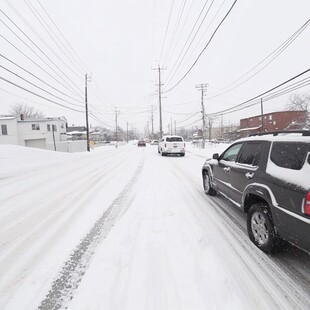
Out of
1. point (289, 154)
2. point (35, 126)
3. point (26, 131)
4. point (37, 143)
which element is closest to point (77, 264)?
point (289, 154)

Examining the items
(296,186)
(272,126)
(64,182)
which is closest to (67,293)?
(296,186)

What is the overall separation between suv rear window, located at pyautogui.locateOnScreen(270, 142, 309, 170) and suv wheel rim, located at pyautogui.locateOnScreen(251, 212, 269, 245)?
88 centimetres

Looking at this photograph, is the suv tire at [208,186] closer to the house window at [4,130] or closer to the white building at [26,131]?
the white building at [26,131]

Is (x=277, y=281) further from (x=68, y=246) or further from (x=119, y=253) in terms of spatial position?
(x=68, y=246)

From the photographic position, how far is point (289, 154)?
3.43 metres

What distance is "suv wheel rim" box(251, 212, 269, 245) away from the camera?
3.76m

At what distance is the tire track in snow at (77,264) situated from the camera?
272 cm

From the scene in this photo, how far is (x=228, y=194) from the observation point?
5.53 meters

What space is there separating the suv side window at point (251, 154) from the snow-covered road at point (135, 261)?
4.12ft

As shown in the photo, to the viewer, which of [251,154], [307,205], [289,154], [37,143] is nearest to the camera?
[307,205]

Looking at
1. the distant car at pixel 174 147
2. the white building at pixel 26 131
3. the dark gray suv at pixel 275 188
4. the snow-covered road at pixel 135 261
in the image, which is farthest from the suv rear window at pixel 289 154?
the white building at pixel 26 131

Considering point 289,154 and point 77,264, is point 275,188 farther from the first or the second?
point 77,264

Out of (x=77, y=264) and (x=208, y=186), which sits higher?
(x=208, y=186)

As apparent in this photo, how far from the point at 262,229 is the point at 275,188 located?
782 millimetres
